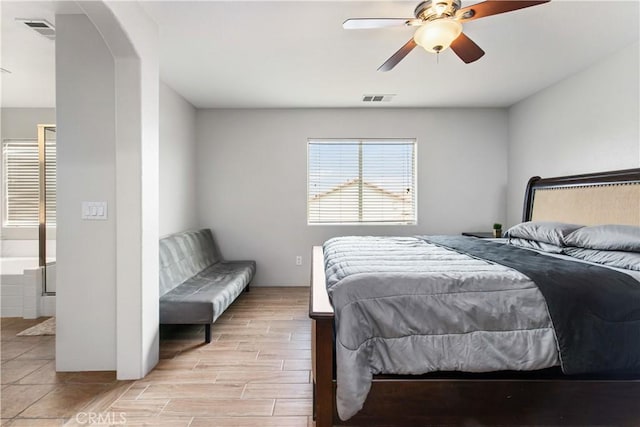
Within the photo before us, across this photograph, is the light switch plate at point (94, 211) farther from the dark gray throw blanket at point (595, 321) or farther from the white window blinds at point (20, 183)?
the white window blinds at point (20, 183)

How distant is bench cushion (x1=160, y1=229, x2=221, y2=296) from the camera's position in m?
2.93

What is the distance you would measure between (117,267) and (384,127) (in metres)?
3.54

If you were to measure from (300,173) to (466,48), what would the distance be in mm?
2662

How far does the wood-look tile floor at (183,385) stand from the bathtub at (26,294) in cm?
29

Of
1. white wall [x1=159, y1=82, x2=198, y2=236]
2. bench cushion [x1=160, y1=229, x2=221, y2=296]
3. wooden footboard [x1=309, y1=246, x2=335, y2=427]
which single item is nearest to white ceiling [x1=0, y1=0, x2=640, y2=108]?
white wall [x1=159, y1=82, x2=198, y2=236]

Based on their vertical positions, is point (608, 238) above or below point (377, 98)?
below

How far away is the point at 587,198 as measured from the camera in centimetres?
289

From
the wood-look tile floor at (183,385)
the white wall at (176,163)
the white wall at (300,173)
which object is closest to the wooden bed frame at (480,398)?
the wood-look tile floor at (183,385)

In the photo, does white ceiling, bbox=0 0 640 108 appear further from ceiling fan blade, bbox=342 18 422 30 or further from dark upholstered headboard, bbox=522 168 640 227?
dark upholstered headboard, bbox=522 168 640 227

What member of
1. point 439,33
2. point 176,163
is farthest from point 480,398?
point 176,163

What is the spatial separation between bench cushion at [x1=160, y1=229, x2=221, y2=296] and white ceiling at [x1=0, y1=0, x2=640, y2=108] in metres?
1.66

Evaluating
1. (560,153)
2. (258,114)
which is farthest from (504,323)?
(258,114)

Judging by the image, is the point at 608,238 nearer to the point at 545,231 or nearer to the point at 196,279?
the point at 545,231

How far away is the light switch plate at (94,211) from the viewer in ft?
7.05
